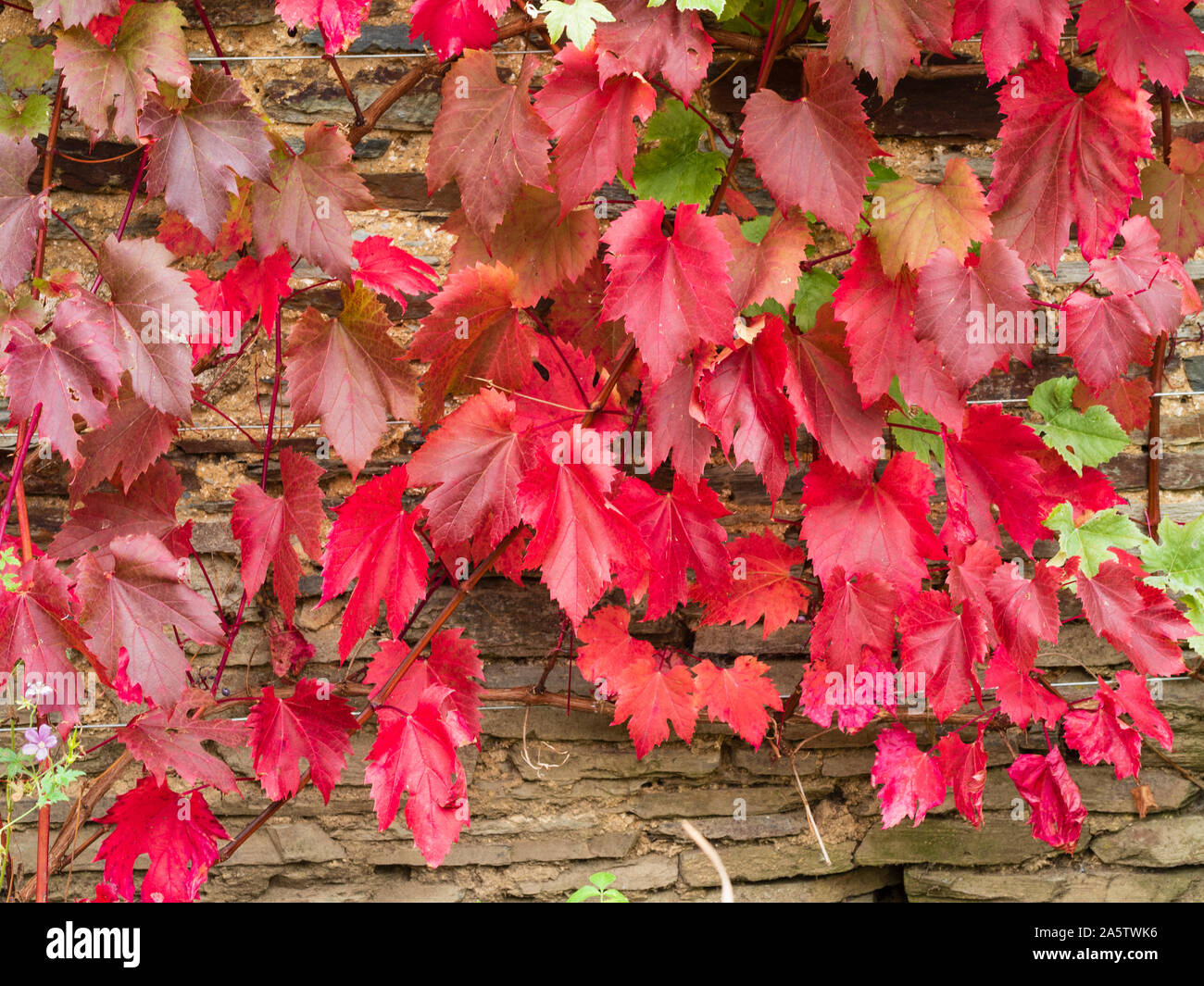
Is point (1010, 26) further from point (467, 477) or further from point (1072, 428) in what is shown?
point (467, 477)

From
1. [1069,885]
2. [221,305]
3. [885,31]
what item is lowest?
[1069,885]

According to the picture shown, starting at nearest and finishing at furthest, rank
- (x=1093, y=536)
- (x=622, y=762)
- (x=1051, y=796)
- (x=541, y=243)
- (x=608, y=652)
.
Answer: (x=541, y=243), (x=1093, y=536), (x=1051, y=796), (x=608, y=652), (x=622, y=762)

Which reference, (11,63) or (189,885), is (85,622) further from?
(11,63)

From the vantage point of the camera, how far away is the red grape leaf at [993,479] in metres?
1.64

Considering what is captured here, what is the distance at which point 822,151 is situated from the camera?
1403 millimetres

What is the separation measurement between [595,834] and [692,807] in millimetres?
253

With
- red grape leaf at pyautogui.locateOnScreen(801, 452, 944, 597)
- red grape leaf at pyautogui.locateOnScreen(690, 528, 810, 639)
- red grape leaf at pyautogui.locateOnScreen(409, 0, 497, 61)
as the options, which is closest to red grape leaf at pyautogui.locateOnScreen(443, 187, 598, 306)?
red grape leaf at pyautogui.locateOnScreen(409, 0, 497, 61)

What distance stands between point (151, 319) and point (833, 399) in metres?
1.11

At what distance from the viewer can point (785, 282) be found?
1428 millimetres

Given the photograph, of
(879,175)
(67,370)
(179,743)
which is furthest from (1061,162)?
(179,743)

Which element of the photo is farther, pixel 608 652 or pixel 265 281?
pixel 608 652

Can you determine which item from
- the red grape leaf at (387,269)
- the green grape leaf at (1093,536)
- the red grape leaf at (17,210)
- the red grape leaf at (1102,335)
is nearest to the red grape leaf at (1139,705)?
the green grape leaf at (1093,536)

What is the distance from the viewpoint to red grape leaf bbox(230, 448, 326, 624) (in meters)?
1.65

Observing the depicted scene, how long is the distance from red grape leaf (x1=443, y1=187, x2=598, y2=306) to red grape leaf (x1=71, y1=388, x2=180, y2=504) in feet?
2.10
